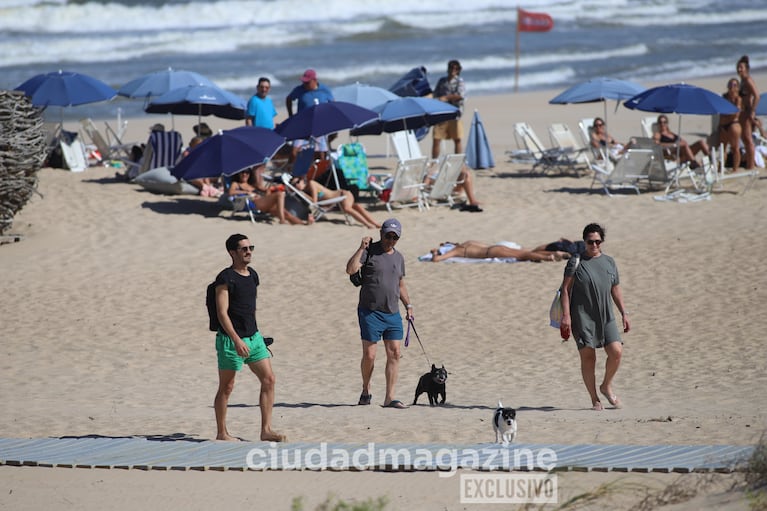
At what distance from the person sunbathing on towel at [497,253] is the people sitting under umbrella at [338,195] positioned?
1684 mm

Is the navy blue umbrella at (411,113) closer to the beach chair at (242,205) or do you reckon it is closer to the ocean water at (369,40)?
the beach chair at (242,205)

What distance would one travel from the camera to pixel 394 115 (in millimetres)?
15047

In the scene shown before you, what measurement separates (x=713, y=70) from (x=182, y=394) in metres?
26.1

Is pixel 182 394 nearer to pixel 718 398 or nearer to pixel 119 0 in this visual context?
pixel 718 398

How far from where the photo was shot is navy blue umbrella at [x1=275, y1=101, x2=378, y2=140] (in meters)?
13.8

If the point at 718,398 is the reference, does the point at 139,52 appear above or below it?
above

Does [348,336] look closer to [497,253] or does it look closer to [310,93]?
[497,253]

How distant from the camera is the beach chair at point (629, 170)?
595 inches

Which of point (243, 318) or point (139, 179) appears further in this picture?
point (139, 179)

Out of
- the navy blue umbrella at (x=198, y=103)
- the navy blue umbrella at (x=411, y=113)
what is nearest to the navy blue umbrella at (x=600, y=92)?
the navy blue umbrella at (x=411, y=113)

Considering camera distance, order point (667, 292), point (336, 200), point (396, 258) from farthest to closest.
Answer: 1. point (336, 200)
2. point (667, 292)
3. point (396, 258)

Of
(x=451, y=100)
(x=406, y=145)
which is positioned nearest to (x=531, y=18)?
(x=451, y=100)

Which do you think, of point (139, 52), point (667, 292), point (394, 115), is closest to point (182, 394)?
point (667, 292)

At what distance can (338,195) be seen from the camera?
46.5 feet
